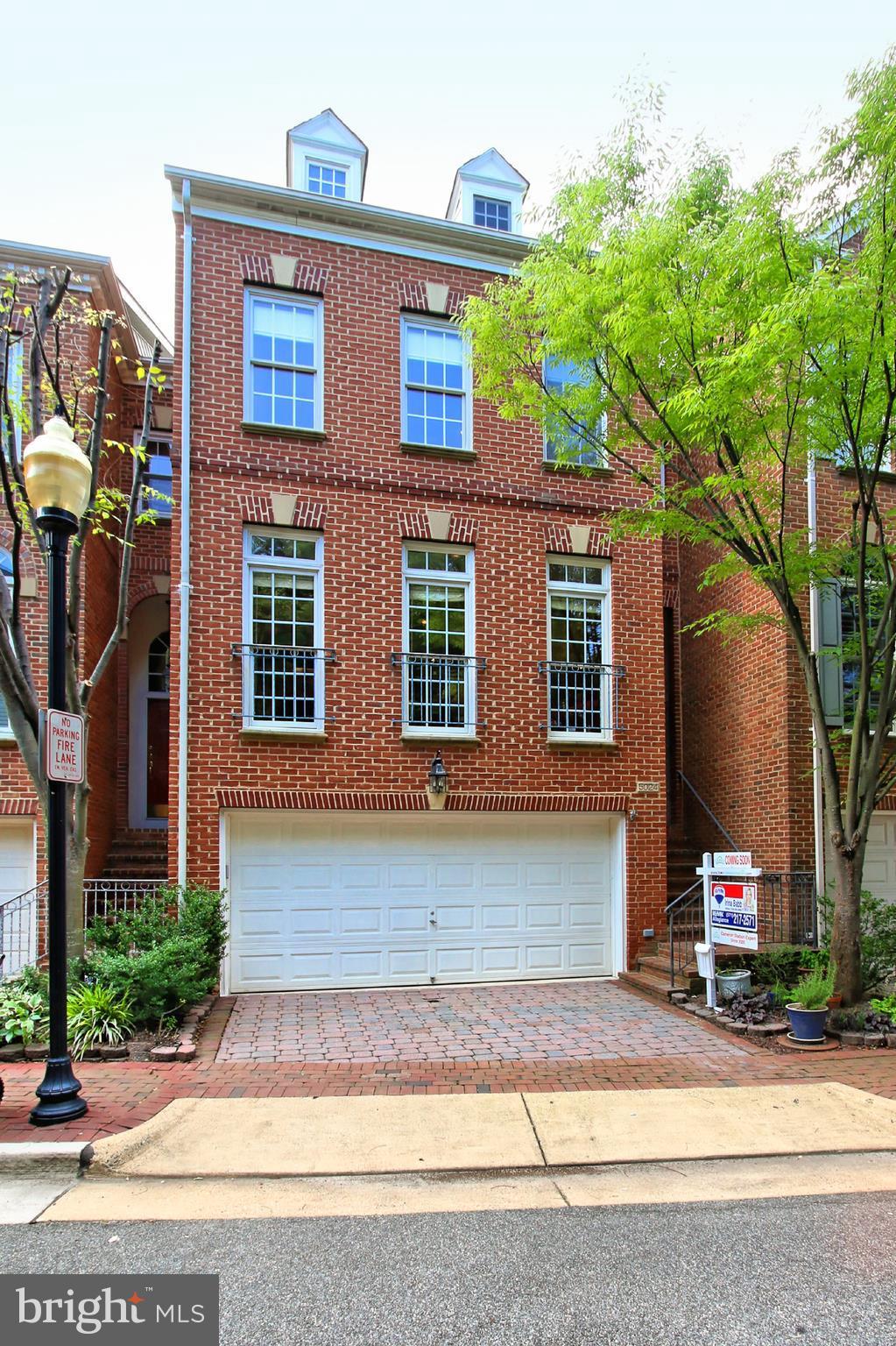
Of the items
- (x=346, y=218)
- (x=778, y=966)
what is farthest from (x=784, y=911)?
(x=346, y=218)

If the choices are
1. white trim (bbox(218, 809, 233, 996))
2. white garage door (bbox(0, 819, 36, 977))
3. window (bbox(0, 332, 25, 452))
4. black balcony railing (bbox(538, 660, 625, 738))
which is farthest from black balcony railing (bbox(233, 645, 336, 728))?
window (bbox(0, 332, 25, 452))

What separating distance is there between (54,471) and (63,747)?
5.94ft

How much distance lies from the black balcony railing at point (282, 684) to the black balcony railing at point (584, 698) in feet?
9.42

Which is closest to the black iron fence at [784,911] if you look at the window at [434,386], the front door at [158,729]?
the window at [434,386]

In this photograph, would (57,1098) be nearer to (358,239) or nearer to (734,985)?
(734,985)

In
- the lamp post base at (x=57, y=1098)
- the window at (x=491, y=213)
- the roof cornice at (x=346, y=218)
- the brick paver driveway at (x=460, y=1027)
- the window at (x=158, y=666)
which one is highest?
the window at (x=491, y=213)

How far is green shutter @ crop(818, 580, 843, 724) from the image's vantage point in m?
10.4

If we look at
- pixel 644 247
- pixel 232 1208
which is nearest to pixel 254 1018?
pixel 232 1208

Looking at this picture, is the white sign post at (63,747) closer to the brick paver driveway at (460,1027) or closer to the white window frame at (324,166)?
the brick paver driveway at (460,1027)

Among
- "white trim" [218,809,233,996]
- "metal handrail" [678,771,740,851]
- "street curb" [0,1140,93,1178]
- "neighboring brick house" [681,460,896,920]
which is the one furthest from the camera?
"metal handrail" [678,771,740,851]

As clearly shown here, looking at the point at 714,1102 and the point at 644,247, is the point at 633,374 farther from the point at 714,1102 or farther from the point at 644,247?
the point at 714,1102

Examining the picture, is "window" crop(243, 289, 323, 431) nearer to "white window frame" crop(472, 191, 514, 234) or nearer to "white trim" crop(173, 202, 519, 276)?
"white trim" crop(173, 202, 519, 276)

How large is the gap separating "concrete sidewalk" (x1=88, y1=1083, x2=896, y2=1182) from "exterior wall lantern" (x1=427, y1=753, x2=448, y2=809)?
13.9 ft

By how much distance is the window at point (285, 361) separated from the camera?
10133mm
